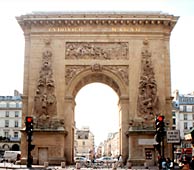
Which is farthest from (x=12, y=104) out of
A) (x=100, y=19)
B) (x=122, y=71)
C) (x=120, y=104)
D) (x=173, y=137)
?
(x=173, y=137)

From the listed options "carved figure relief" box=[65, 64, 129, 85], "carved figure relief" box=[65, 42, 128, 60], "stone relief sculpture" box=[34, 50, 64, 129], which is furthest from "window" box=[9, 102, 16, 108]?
"carved figure relief" box=[65, 64, 129, 85]

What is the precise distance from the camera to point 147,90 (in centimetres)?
3912

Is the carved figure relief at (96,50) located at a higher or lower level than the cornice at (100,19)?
lower

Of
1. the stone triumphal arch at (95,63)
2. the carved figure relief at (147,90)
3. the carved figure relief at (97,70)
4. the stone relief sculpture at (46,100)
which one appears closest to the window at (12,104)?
the stone triumphal arch at (95,63)

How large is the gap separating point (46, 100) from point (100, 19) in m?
9.74

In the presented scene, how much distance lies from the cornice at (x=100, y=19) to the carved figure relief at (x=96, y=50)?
6.93 feet

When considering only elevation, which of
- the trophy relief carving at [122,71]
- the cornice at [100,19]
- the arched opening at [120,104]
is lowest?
the arched opening at [120,104]

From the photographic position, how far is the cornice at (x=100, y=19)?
3978 centimetres

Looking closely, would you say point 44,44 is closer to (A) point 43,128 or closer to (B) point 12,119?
(A) point 43,128

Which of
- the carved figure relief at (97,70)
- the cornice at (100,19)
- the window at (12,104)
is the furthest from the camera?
the window at (12,104)

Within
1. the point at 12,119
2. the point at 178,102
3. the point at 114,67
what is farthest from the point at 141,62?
the point at 12,119

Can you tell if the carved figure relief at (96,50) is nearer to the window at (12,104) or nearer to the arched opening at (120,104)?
the arched opening at (120,104)

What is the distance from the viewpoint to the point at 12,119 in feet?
258

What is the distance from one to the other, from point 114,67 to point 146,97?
173 inches
